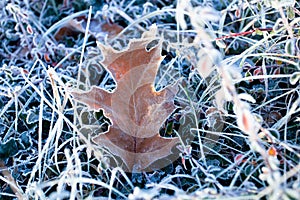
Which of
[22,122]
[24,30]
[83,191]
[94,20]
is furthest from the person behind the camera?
[94,20]

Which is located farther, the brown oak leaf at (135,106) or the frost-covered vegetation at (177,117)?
the brown oak leaf at (135,106)

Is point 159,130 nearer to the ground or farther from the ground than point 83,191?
farther from the ground

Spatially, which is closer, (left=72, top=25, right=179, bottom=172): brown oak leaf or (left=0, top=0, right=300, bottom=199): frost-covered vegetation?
(left=0, top=0, right=300, bottom=199): frost-covered vegetation

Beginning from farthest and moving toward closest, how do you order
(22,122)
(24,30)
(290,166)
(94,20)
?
(94,20) → (24,30) → (22,122) → (290,166)

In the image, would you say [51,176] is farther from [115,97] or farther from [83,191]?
[115,97]

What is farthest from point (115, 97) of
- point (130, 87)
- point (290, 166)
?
point (290, 166)

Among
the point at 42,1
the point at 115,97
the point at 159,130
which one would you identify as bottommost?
the point at 159,130

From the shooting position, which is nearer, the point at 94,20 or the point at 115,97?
the point at 115,97

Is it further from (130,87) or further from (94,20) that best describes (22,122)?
(94,20)
